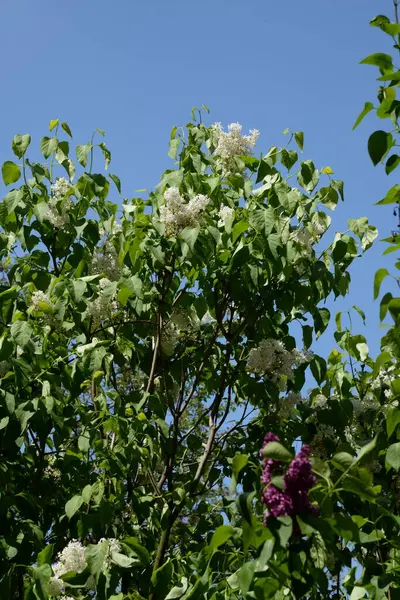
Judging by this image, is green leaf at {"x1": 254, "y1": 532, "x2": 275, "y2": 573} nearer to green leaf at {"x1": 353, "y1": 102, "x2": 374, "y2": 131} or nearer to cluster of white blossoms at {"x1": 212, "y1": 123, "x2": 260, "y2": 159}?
green leaf at {"x1": 353, "y1": 102, "x2": 374, "y2": 131}

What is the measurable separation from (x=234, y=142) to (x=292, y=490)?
2566mm

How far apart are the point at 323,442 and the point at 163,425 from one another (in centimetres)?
78

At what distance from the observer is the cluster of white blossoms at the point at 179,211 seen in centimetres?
354

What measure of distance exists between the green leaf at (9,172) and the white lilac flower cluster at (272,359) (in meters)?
1.31

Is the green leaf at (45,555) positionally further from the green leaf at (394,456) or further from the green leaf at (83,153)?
the green leaf at (83,153)

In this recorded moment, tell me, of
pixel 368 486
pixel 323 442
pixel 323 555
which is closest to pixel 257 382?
pixel 323 442

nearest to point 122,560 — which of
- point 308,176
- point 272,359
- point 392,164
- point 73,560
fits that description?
point 73,560

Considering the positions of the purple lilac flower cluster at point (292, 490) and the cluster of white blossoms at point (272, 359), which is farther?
the cluster of white blossoms at point (272, 359)

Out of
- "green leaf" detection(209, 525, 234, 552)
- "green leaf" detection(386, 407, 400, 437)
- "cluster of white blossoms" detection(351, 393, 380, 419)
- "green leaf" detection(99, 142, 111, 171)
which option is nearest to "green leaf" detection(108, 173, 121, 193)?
"green leaf" detection(99, 142, 111, 171)

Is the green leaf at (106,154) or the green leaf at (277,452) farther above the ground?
the green leaf at (106,154)

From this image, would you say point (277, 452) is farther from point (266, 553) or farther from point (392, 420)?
point (392, 420)

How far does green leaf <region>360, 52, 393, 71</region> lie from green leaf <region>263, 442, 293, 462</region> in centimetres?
123

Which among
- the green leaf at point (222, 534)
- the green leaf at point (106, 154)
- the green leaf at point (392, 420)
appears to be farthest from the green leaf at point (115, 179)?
the green leaf at point (222, 534)

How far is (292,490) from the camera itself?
71.8 inches
